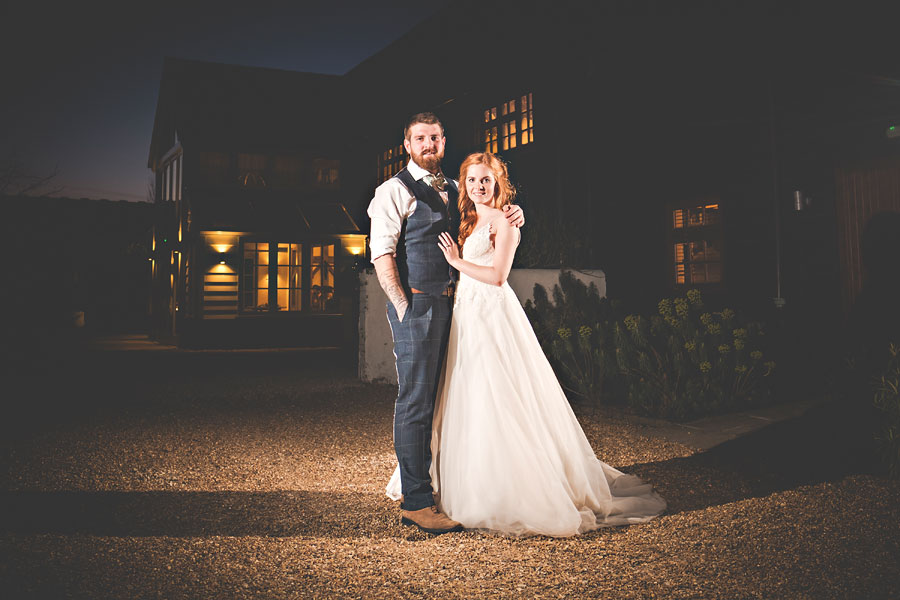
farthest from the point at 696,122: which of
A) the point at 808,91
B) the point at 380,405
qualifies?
the point at 380,405

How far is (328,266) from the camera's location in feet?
60.5

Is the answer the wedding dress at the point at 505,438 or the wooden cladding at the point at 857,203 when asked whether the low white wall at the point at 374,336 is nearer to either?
the wooden cladding at the point at 857,203

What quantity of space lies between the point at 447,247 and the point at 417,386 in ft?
2.14

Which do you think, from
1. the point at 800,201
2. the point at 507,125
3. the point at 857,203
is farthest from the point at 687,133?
the point at 507,125

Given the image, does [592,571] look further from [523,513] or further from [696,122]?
[696,122]

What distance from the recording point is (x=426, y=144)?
3.05 metres

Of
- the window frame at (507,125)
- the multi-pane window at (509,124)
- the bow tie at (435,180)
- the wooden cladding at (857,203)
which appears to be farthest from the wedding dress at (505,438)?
the multi-pane window at (509,124)

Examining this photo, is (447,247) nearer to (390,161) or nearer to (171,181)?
(390,161)

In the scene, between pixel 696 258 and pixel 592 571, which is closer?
pixel 592 571

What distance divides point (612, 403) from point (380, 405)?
241 centimetres

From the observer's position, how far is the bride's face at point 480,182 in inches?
124

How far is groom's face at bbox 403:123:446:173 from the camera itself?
3047 millimetres

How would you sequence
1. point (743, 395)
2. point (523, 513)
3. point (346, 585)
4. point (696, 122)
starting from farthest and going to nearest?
1. point (696, 122)
2. point (743, 395)
3. point (523, 513)
4. point (346, 585)

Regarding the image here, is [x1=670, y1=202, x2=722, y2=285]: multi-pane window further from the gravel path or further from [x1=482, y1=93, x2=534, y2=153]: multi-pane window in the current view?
the gravel path
